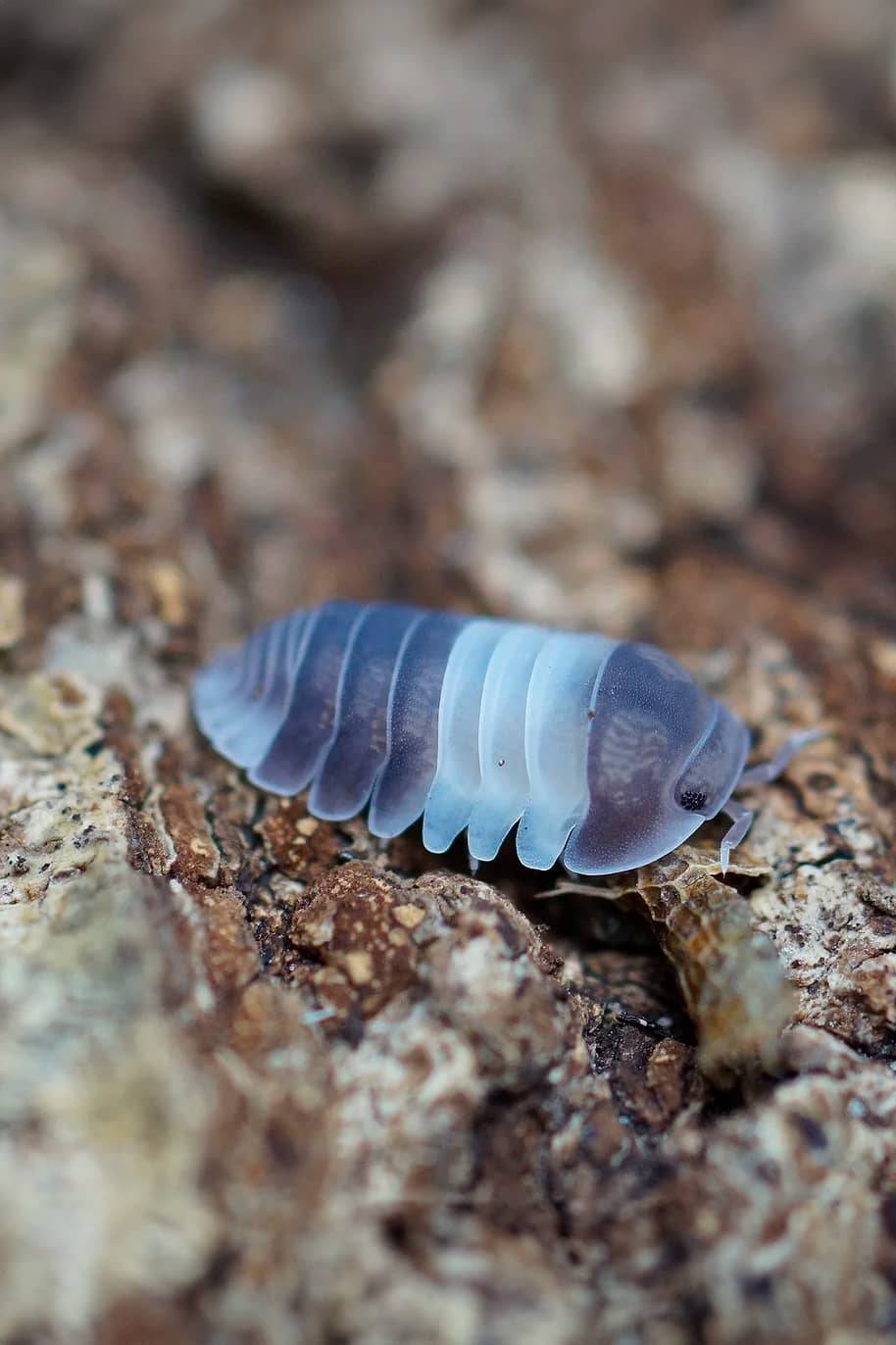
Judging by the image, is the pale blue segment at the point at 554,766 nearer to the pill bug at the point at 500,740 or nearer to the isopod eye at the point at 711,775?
the pill bug at the point at 500,740

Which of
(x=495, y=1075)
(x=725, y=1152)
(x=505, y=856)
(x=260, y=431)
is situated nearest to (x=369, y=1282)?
(x=495, y=1075)

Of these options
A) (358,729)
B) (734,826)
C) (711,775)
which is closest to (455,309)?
(358,729)

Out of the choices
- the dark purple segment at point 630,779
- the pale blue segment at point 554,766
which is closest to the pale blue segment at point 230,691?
the pale blue segment at point 554,766

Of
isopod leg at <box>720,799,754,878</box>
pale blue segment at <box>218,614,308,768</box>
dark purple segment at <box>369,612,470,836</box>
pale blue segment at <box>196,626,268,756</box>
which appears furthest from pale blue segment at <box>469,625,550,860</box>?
pale blue segment at <box>196,626,268,756</box>

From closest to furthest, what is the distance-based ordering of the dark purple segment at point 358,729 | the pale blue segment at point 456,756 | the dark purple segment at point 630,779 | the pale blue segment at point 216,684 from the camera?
the dark purple segment at point 630,779, the pale blue segment at point 456,756, the dark purple segment at point 358,729, the pale blue segment at point 216,684

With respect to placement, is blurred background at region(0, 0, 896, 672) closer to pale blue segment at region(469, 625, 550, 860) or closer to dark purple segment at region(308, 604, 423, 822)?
dark purple segment at region(308, 604, 423, 822)

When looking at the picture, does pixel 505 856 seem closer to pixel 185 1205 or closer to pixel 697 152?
pixel 185 1205
